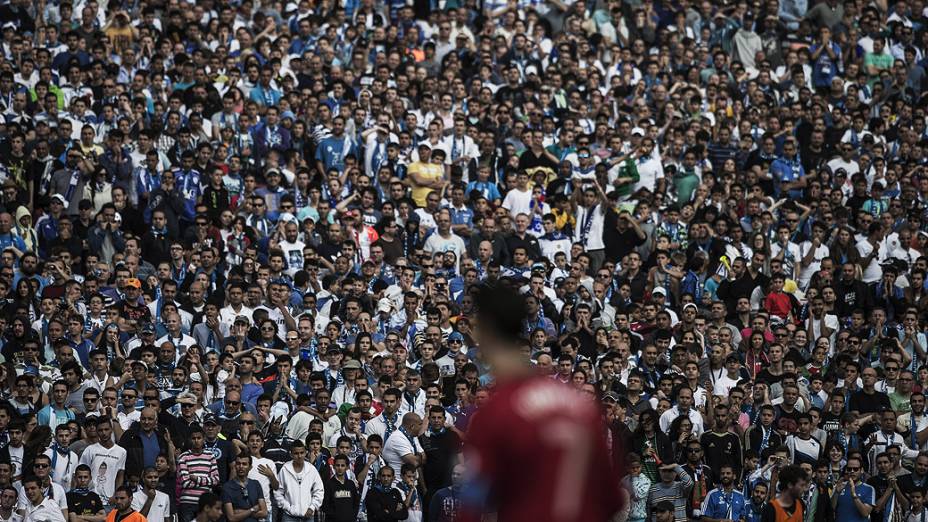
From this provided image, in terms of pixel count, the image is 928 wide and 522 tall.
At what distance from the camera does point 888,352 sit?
1805 centimetres

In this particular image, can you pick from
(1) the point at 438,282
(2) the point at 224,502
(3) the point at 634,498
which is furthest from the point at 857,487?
(2) the point at 224,502

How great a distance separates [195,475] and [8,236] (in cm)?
465

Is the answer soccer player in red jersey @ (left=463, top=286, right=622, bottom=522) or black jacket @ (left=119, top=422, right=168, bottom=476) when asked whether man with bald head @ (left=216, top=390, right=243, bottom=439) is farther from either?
soccer player in red jersey @ (left=463, top=286, right=622, bottom=522)

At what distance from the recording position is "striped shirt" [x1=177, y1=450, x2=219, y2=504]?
14.6m

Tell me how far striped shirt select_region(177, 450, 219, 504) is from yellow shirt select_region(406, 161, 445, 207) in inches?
242

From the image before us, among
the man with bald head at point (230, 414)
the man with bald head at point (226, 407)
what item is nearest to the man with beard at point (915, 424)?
the man with bald head at point (226, 407)

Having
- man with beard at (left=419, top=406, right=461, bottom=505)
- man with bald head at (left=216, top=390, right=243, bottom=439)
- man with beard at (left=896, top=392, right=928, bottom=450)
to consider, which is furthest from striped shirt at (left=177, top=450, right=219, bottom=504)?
man with beard at (left=896, top=392, right=928, bottom=450)

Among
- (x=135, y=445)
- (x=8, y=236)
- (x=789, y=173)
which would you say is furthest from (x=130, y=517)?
(x=789, y=173)

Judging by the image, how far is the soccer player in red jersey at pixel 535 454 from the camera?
5.09 meters

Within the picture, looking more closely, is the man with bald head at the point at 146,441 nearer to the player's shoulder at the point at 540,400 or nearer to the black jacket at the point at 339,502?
the black jacket at the point at 339,502

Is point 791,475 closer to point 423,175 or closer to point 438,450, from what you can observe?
point 438,450

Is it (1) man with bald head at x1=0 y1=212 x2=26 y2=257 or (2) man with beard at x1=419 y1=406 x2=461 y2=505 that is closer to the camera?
(2) man with beard at x1=419 y1=406 x2=461 y2=505

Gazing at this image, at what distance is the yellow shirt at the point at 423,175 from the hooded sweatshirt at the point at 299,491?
5923 mm

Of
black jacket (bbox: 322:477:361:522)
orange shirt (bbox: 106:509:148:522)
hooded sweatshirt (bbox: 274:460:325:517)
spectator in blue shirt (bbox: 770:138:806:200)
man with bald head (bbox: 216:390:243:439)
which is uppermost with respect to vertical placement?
man with bald head (bbox: 216:390:243:439)
